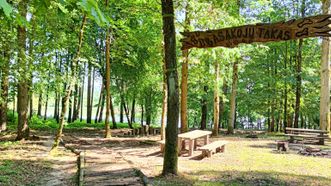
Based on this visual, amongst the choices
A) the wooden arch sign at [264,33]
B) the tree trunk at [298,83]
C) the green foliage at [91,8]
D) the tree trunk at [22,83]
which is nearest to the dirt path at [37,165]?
the tree trunk at [22,83]

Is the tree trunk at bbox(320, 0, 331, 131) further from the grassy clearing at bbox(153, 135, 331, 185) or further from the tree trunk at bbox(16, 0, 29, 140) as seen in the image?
the tree trunk at bbox(16, 0, 29, 140)

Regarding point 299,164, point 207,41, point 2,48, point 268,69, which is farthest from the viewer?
point 268,69

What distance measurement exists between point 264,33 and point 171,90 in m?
2.45

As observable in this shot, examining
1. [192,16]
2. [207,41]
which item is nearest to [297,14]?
[192,16]

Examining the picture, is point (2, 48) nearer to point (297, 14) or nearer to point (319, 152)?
point (319, 152)

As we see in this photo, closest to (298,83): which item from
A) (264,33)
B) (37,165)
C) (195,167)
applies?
(195,167)

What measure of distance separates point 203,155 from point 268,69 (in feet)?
68.4

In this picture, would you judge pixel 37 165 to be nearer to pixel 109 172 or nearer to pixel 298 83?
pixel 109 172

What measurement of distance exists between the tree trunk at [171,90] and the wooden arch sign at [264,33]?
88 centimetres

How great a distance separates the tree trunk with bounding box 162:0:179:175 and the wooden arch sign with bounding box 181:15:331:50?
88cm

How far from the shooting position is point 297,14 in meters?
26.4

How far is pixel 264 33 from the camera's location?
7773 mm

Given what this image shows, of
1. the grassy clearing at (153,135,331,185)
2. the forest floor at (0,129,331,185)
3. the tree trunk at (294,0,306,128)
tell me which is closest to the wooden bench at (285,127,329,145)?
the forest floor at (0,129,331,185)

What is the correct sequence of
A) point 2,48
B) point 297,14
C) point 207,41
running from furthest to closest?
point 297,14
point 2,48
point 207,41
